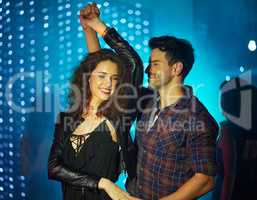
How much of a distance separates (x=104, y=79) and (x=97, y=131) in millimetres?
281

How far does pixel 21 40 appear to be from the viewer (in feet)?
6.46

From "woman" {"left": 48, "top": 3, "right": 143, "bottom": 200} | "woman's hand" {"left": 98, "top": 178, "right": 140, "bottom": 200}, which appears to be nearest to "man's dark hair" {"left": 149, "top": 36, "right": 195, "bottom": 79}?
"woman" {"left": 48, "top": 3, "right": 143, "bottom": 200}

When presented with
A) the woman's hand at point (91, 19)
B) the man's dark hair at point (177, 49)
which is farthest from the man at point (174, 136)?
the woman's hand at point (91, 19)

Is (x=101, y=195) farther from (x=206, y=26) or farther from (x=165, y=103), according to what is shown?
(x=206, y=26)

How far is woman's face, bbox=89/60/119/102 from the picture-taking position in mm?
1735

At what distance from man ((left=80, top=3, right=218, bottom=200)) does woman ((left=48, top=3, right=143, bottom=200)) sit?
0.11 meters

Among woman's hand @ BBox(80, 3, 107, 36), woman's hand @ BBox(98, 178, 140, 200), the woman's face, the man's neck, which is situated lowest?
woman's hand @ BBox(98, 178, 140, 200)

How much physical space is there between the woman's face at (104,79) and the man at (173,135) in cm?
19

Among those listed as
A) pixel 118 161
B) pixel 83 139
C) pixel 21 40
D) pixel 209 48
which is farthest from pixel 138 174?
pixel 21 40

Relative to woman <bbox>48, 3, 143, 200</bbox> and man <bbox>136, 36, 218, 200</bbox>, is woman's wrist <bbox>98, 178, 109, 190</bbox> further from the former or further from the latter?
man <bbox>136, 36, 218, 200</bbox>

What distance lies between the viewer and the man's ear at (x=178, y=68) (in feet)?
5.46

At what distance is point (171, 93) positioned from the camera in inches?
65.7

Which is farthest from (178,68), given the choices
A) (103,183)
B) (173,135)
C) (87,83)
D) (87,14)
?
(103,183)

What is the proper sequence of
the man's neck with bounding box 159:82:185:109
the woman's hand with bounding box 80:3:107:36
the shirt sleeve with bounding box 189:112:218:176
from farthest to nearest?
1. the woman's hand with bounding box 80:3:107:36
2. the man's neck with bounding box 159:82:185:109
3. the shirt sleeve with bounding box 189:112:218:176
